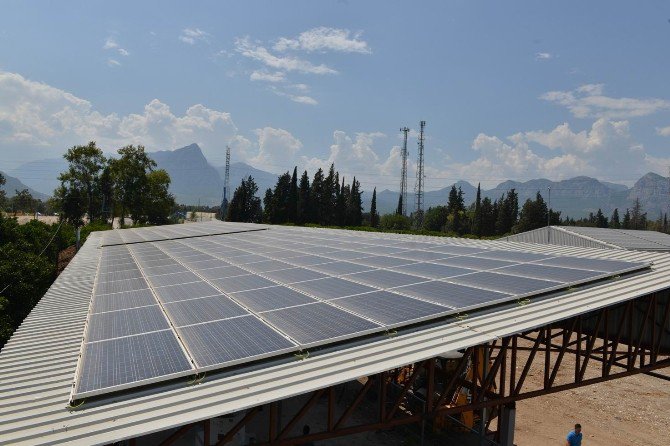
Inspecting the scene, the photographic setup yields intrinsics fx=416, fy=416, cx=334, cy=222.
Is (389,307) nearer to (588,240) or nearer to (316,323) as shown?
(316,323)

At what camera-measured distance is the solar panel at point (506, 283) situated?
33.8 feet

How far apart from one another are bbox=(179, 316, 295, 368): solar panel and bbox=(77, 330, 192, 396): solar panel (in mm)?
285

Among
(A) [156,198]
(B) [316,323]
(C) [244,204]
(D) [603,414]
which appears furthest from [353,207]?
(B) [316,323]

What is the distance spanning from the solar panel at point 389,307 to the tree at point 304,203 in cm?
8418

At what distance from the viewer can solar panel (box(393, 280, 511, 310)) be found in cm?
953

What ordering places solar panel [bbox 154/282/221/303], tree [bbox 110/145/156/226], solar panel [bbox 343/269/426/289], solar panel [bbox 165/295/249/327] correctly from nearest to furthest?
solar panel [bbox 165/295/249/327], solar panel [bbox 154/282/221/303], solar panel [bbox 343/269/426/289], tree [bbox 110/145/156/226]

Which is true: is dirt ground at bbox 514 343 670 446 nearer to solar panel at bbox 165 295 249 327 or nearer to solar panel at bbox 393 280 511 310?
solar panel at bbox 393 280 511 310

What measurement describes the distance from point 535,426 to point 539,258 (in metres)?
11.4

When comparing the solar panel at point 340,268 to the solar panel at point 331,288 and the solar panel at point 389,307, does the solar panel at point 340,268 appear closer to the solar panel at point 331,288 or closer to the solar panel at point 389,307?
the solar panel at point 331,288

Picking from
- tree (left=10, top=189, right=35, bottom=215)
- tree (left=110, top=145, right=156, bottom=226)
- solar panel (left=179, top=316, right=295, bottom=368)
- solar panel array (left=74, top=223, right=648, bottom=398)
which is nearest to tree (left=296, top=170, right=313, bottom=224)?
tree (left=110, top=145, right=156, bottom=226)

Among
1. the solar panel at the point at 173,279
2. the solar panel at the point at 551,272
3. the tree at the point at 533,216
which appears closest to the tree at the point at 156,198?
the solar panel at the point at 173,279

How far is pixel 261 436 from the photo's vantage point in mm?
17719

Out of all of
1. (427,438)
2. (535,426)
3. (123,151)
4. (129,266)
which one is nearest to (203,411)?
(129,266)

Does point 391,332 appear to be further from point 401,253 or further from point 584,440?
point 584,440
